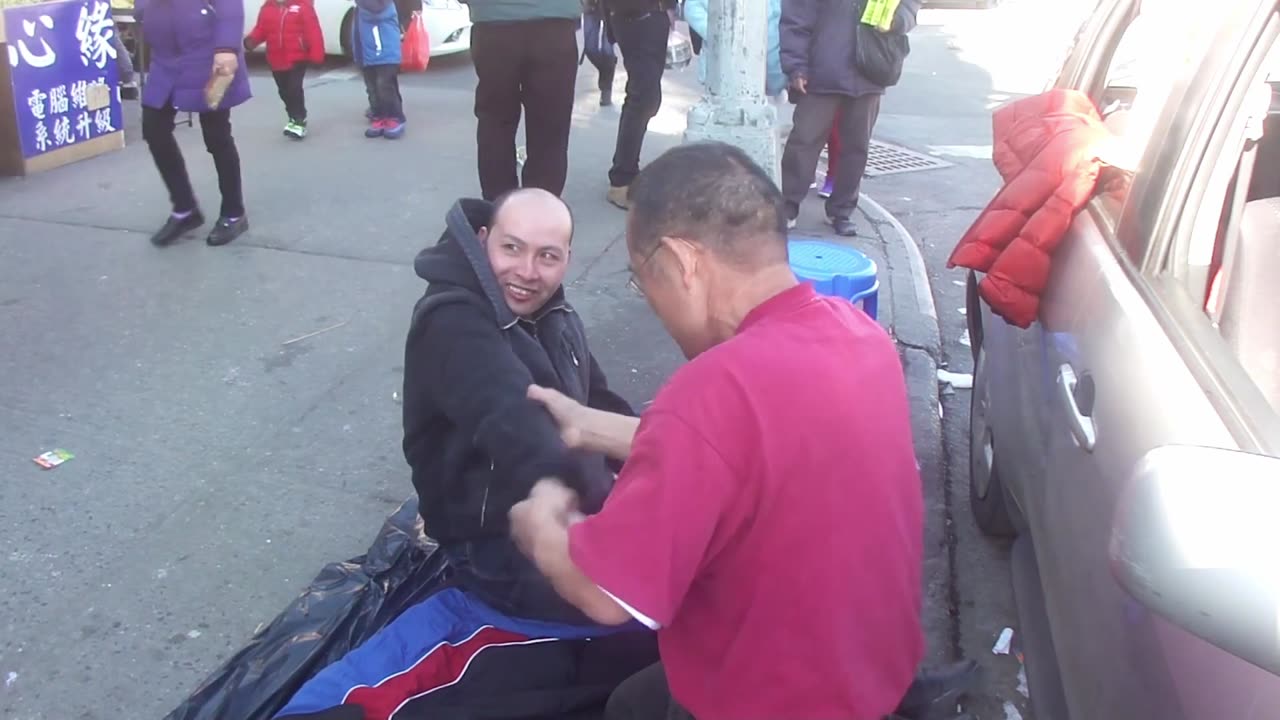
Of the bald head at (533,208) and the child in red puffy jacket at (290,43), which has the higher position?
the bald head at (533,208)

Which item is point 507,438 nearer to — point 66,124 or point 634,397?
point 634,397

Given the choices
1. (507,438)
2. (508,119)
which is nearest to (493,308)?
(507,438)

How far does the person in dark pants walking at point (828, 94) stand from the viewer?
5957 mm

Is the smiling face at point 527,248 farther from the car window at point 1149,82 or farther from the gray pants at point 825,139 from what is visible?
the gray pants at point 825,139

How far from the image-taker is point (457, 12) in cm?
1225

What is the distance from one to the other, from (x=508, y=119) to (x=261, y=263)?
1.36m

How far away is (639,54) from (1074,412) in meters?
4.65

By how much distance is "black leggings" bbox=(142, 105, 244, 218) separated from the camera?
214 inches

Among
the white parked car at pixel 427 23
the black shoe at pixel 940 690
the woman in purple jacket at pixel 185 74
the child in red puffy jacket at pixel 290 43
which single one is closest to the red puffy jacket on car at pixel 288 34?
the child in red puffy jacket at pixel 290 43

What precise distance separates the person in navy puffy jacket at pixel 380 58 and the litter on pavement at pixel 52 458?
16.1 ft

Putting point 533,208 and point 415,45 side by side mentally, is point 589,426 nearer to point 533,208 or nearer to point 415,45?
point 533,208

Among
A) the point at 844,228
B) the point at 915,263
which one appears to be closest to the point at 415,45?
the point at 844,228

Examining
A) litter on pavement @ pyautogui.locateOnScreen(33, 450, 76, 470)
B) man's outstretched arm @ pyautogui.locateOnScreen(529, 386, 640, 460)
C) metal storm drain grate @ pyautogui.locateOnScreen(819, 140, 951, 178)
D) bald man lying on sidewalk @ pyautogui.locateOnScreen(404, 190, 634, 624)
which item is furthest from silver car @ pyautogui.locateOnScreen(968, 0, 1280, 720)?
metal storm drain grate @ pyautogui.locateOnScreen(819, 140, 951, 178)

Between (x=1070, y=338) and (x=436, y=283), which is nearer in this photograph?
(x=1070, y=338)
